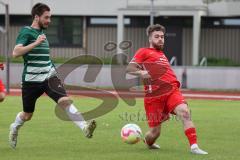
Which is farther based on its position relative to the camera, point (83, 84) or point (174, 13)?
point (174, 13)

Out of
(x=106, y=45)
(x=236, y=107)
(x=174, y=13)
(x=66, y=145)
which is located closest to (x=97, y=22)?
(x=106, y=45)

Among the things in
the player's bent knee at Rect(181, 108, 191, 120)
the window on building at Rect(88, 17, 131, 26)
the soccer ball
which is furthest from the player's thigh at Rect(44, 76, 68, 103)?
the window on building at Rect(88, 17, 131, 26)

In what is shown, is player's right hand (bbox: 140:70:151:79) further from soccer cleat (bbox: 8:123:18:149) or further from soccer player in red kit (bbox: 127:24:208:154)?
soccer cleat (bbox: 8:123:18:149)

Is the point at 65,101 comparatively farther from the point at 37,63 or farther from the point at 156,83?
the point at 156,83

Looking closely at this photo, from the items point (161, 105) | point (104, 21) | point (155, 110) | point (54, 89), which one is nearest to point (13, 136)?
point (54, 89)

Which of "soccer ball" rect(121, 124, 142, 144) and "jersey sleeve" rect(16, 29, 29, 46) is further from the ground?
"jersey sleeve" rect(16, 29, 29, 46)

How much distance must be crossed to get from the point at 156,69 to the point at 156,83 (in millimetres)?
224

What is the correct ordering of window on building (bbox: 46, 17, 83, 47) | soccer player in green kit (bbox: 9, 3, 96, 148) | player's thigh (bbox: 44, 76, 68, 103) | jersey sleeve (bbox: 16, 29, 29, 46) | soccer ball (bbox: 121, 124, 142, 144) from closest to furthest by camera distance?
jersey sleeve (bbox: 16, 29, 29, 46)
soccer player in green kit (bbox: 9, 3, 96, 148)
player's thigh (bbox: 44, 76, 68, 103)
soccer ball (bbox: 121, 124, 142, 144)
window on building (bbox: 46, 17, 83, 47)

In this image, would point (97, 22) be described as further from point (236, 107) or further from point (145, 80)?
point (145, 80)

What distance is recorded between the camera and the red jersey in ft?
35.7

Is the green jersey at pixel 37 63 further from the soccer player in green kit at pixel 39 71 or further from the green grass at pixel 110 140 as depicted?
the green grass at pixel 110 140

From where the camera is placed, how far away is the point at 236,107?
72.6 feet

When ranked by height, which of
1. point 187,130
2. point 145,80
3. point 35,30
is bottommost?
point 187,130

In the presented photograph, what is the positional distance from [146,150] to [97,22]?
28495 millimetres
